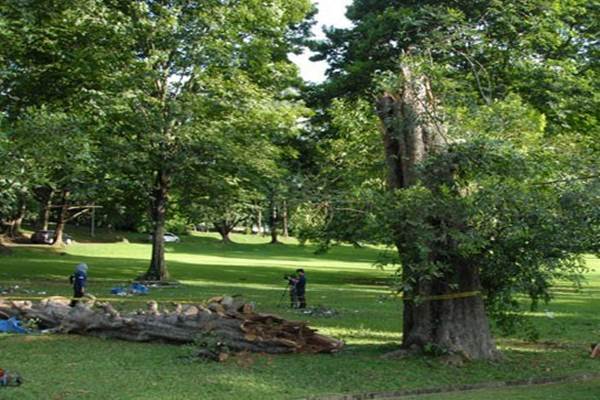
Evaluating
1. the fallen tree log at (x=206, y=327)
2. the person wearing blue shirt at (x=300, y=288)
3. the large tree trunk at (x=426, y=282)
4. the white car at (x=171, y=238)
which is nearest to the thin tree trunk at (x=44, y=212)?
the white car at (x=171, y=238)

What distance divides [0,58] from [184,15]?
7.84 m

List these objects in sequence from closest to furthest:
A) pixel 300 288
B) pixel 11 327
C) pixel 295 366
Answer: pixel 295 366, pixel 11 327, pixel 300 288

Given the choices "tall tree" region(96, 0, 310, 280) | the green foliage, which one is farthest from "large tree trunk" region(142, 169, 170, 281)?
the green foliage

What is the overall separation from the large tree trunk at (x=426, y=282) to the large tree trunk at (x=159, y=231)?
1570 cm

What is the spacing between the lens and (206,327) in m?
12.2

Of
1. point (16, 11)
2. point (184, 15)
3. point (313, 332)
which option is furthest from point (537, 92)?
point (16, 11)

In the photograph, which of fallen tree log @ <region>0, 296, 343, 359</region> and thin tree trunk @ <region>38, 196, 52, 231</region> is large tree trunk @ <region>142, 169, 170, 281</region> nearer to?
fallen tree log @ <region>0, 296, 343, 359</region>

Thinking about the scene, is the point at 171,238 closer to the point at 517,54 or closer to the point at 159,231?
the point at 159,231

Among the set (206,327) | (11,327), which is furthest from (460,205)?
(11,327)

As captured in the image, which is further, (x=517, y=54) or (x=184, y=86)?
(x=184, y=86)

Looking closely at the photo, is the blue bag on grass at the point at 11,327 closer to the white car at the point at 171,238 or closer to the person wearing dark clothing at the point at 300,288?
the person wearing dark clothing at the point at 300,288

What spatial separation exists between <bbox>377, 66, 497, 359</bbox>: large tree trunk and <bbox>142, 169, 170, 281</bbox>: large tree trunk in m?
15.7

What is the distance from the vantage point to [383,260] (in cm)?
1158

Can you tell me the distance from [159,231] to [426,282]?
17.4 m
